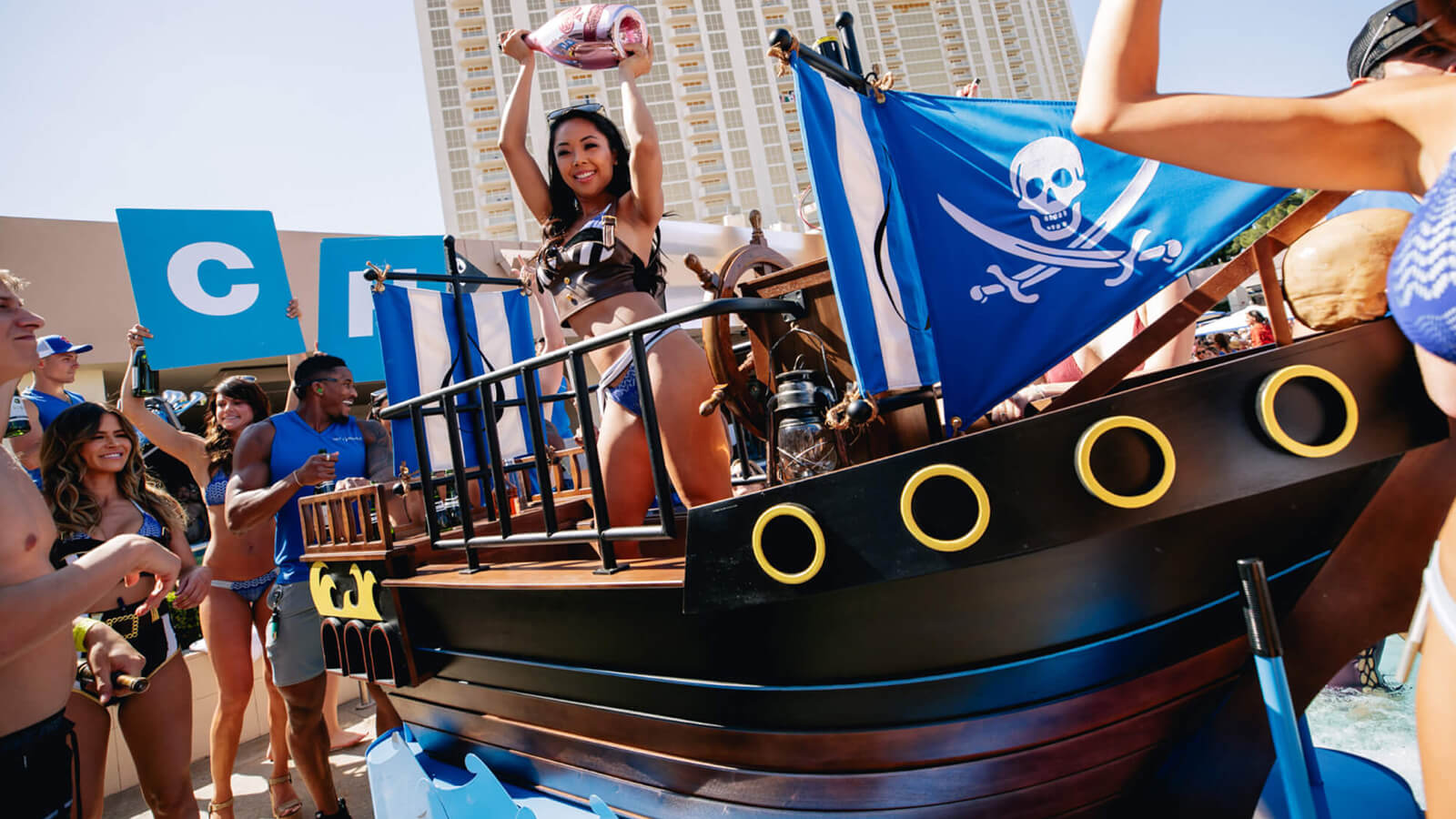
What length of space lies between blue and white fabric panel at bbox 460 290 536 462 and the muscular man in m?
0.68

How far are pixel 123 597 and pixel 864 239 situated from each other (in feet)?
9.87

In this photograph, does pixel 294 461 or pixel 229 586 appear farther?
pixel 229 586

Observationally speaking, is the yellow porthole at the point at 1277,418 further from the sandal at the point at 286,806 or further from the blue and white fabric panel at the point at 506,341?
the sandal at the point at 286,806

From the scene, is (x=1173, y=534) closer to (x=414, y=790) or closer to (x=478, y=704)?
(x=478, y=704)

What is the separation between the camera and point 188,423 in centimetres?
1198

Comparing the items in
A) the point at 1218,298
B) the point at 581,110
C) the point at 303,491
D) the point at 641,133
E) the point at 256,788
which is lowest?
the point at 256,788

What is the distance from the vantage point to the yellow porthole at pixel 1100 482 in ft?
4.30

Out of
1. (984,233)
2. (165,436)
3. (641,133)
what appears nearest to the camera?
(984,233)

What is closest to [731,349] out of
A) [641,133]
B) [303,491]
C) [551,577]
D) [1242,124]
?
[641,133]

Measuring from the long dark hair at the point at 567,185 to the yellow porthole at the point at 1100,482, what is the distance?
187 centimetres

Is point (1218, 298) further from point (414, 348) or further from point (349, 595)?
point (414, 348)

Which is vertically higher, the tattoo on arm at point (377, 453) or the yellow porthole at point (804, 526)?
the tattoo on arm at point (377, 453)

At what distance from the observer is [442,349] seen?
3787 millimetres

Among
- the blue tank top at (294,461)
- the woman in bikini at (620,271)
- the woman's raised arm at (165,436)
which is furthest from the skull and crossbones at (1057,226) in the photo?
the woman's raised arm at (165,436)
